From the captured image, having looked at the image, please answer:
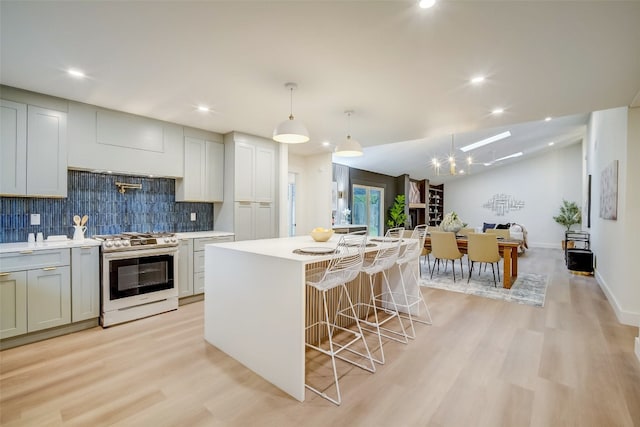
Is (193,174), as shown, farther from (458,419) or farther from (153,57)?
(458,419)

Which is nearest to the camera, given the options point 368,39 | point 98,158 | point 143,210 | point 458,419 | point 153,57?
point 458,419

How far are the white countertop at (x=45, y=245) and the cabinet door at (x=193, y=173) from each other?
123 centimetres

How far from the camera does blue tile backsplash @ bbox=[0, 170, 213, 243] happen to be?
10.1ft

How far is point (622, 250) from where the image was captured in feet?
11.2

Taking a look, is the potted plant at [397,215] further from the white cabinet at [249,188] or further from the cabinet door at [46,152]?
the cabinet door at [46,152]

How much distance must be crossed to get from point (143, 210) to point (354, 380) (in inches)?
134

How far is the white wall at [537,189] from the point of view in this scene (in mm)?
9612

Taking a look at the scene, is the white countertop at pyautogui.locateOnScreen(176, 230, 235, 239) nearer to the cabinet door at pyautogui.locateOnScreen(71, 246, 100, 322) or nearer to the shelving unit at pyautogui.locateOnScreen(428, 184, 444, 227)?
the cabinet door at pyautogui.locateOnScreen(71, 246, 100, 322)

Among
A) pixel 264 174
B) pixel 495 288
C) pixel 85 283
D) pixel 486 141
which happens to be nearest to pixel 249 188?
pixel 264 174

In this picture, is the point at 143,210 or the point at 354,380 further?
the point at 143,210

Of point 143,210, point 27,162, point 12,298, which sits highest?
point 27,162

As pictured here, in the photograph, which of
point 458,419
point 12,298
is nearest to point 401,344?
point 458,419

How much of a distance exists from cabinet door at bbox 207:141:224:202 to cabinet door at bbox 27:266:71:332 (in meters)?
1.92

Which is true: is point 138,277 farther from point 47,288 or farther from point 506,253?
point 506,253
